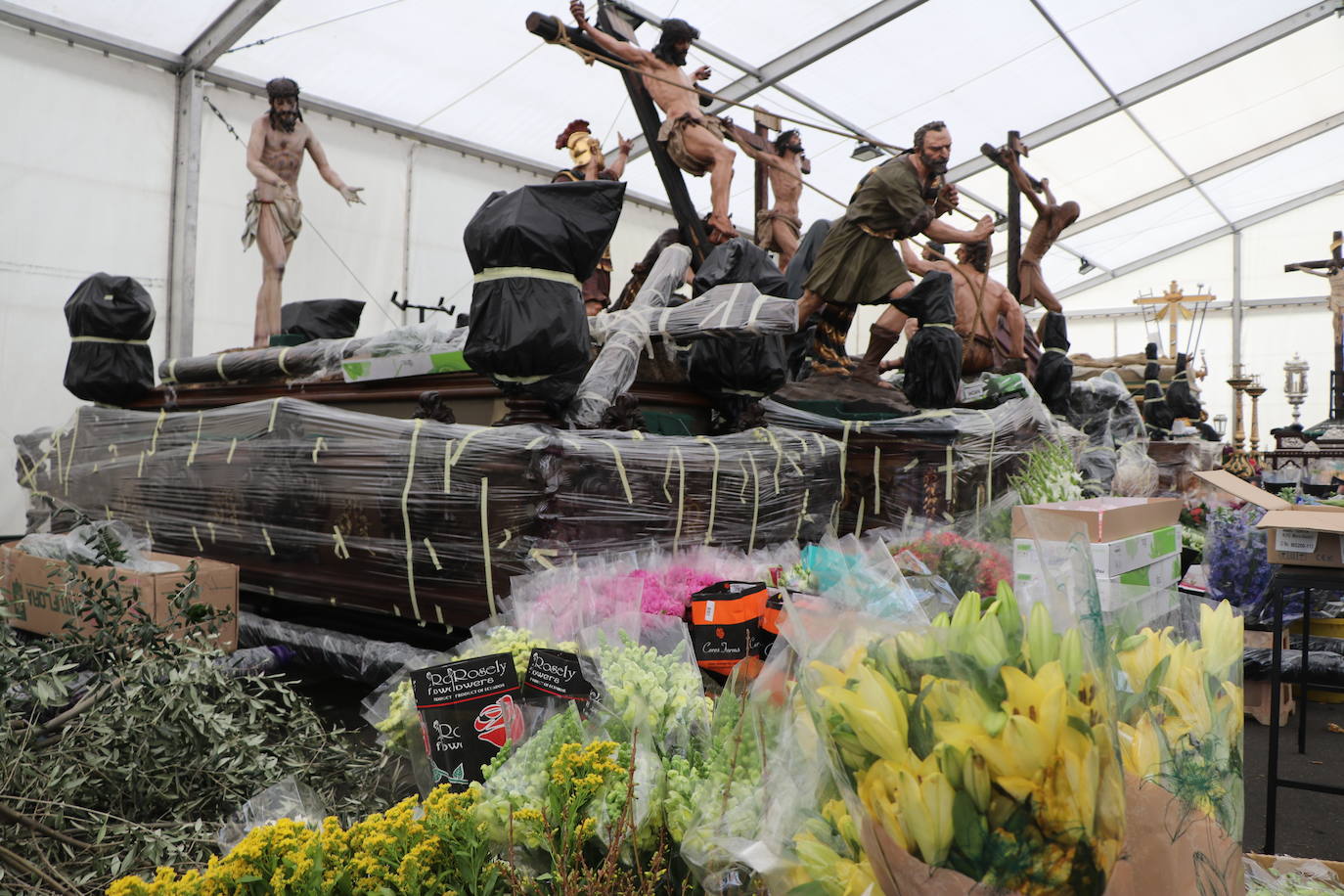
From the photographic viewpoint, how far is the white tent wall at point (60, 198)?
668 cm

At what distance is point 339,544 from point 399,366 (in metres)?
0.95

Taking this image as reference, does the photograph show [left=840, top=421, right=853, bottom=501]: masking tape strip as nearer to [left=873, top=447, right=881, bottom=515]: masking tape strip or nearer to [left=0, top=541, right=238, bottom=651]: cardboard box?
[left=873, top=447, right=881, bottom=515]: masking tape strip

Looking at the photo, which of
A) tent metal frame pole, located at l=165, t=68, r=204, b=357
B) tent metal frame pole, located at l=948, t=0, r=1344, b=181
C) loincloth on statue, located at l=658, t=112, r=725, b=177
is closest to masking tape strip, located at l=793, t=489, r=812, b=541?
loincloth on statue, located at l=658, t=112, r=725, b=177

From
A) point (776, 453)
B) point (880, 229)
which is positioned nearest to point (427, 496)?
point (776, 453)

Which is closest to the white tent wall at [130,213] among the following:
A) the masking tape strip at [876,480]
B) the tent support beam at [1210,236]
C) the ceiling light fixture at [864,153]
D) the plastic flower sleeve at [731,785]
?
the ceiling light fixture at [864,153]

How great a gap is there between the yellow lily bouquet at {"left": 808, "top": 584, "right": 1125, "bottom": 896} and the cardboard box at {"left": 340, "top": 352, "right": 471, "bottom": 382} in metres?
3.05

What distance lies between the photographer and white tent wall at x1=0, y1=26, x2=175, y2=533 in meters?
6.68

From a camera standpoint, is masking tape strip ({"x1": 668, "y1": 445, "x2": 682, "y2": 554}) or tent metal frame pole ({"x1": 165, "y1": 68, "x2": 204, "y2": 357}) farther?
tent metal frame pole ({"x1": 165, "y1": 68, "x2": 204, "y2": 357})

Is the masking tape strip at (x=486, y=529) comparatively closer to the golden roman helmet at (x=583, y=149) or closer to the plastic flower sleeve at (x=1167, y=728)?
the plastic flower sleeve at (x=1167, y=728)

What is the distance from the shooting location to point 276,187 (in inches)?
241

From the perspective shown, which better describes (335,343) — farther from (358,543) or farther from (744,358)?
(744,358)

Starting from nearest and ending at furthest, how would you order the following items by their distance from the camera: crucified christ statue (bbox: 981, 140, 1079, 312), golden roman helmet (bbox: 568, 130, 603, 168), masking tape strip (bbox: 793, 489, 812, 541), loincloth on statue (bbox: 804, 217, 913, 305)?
masking tape strip (bbox: 793, 489, 812, 541)
loincloth on statue (bbox: 804, 217, 913, 305)
golden roman helmet (bbox: 568, 130, 603, 168)
crucified christ statue (bbox: 981, 140, 1079, 312)

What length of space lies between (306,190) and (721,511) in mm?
6649

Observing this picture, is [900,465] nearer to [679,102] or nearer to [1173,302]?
[679,102]
